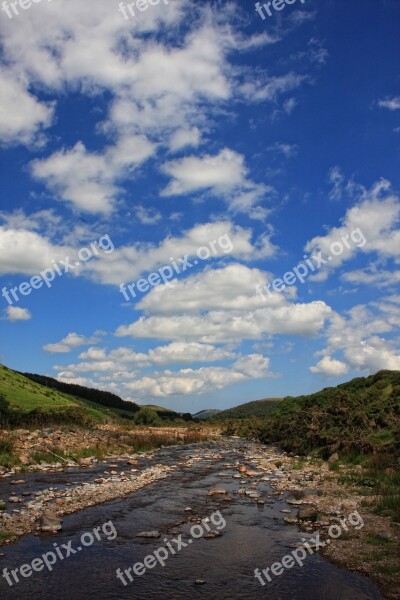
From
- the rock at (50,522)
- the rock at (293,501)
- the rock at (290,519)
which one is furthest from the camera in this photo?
the rock at (293,501)

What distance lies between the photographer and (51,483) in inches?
889

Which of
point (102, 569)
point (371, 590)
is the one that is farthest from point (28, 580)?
point (371, 590)

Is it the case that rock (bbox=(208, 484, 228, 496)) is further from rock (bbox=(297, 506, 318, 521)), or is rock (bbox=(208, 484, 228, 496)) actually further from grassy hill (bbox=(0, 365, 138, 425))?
grassy hill (bbox=(0, 365, 138, 425))

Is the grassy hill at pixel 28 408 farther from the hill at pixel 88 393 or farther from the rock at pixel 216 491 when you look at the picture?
the hill at pixel 88 393

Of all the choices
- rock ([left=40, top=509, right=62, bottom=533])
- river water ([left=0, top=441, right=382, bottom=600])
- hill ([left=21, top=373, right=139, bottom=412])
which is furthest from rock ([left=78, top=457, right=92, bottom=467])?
hill ([left=21, top=373, right=139, bottom=412])

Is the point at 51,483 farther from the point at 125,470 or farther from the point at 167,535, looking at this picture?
the point at 167,535

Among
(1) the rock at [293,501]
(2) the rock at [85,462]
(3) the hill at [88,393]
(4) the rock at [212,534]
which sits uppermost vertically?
(3) the hill at [88,393]

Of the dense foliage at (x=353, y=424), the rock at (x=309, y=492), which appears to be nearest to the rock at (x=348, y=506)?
the rock at (x=309, y=492)
